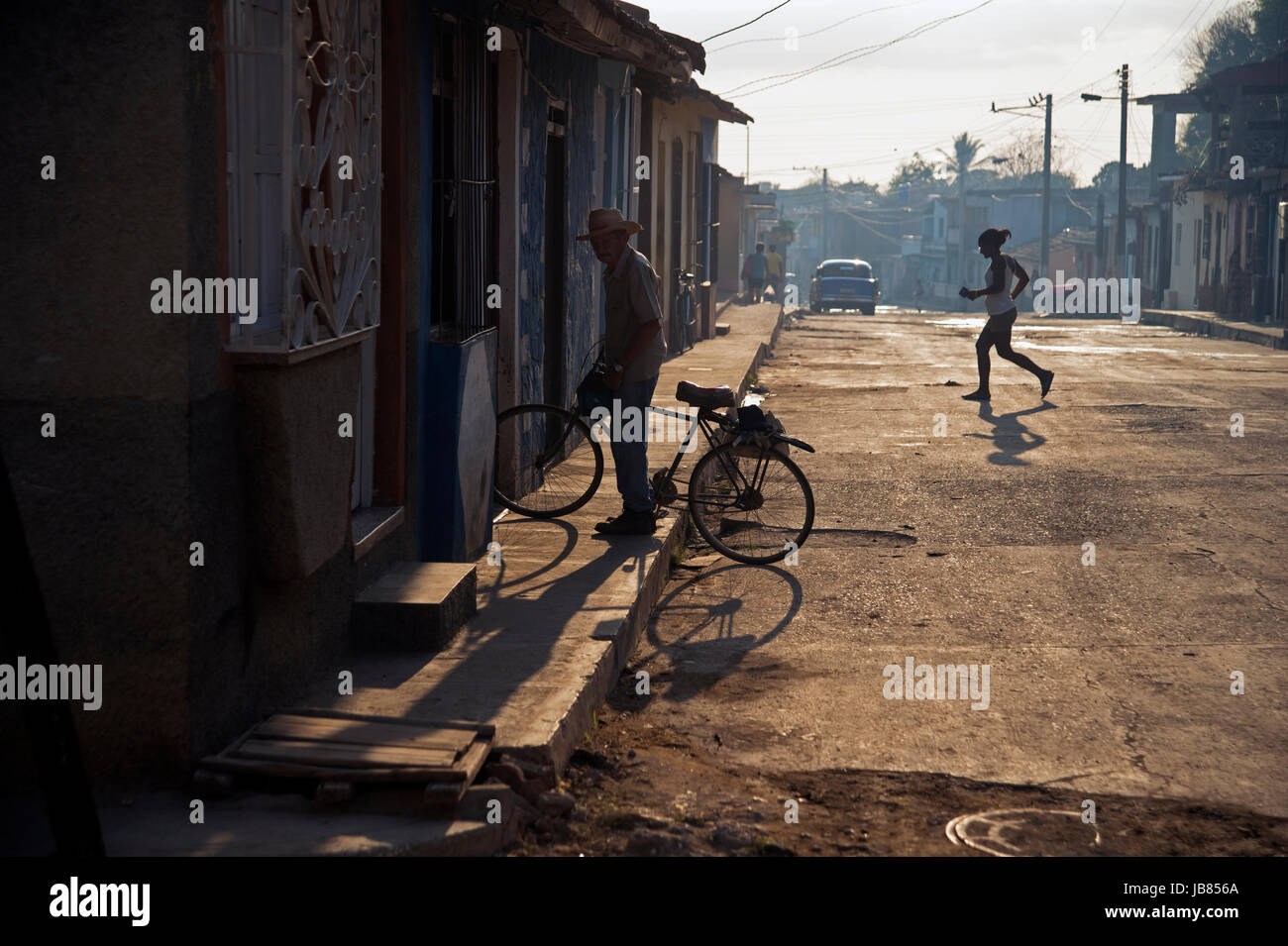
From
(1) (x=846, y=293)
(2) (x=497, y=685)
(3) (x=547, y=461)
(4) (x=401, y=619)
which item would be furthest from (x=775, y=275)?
(2) (x=497, y=685)

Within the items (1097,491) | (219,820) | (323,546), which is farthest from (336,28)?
(1097,491)

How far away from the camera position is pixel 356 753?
4238 millimetres

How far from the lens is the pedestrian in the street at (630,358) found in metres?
7.87

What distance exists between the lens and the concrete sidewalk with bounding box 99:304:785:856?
3.83 m

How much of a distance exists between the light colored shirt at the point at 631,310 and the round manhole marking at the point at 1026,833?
3873 mm

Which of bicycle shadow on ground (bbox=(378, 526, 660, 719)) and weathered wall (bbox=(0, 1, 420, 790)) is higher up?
weathered wall (bbox=(0, 1, 420, 790))

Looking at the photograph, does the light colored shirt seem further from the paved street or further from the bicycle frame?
the paved street

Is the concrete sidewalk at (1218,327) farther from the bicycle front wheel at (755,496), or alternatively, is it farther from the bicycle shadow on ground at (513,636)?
the bicycle shadow on ground at (513,636)

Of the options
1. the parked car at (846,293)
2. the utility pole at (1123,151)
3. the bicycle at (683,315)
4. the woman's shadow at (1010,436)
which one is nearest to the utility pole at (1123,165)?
the utility pole at (1123,151)

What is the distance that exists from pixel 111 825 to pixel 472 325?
13.4 ft

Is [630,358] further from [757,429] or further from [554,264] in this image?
[554,264]

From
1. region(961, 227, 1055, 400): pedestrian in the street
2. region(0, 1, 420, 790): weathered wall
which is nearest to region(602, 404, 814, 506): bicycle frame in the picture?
region(0, 1, 420, 790): weathered wall

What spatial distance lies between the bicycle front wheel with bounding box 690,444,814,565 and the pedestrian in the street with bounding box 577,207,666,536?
1.14 feet

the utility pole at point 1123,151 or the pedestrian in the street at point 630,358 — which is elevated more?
the utility pole at point 1123,151
